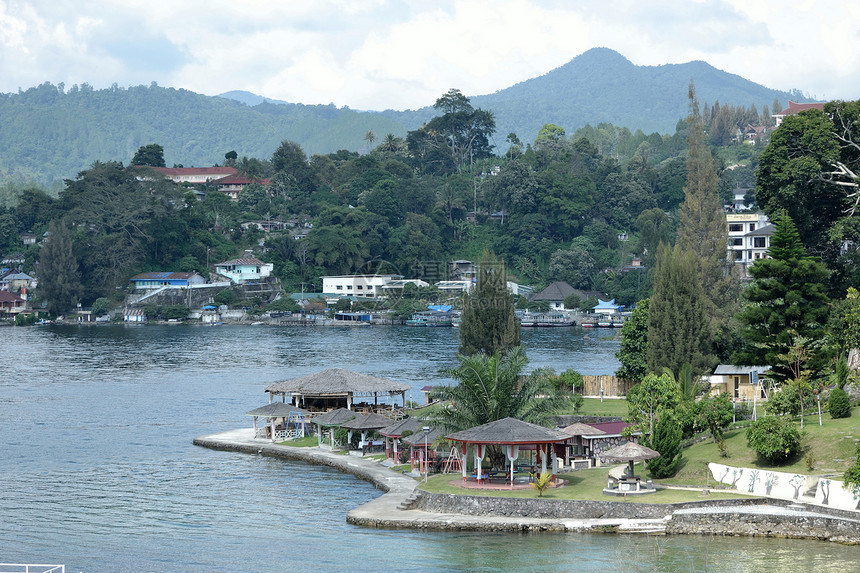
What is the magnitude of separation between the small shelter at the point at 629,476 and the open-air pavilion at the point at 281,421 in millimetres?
21499

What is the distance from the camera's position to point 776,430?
37.8 metres

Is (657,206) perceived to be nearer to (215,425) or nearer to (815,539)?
(215,425)

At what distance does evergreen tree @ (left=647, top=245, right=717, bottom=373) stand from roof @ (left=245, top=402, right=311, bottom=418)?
19.7 m

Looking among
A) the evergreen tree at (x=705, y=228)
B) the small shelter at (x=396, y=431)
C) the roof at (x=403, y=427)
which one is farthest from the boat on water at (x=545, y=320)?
the roof at (x=403, y=427)

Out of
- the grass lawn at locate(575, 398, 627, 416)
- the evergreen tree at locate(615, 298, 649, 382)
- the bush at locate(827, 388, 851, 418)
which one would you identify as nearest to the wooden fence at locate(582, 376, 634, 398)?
the evergreen tree at locate(615, 298, 649, 382)

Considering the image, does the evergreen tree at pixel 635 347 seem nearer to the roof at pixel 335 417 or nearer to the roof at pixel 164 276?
the roof at pixel 335 417

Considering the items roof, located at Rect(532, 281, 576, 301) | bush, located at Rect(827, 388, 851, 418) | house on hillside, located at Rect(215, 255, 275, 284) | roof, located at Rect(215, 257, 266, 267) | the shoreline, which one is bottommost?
the shoreline

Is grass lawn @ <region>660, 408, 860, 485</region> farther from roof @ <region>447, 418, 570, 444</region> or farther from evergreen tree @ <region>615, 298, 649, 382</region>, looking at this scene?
evergreen tree @ <region>615, 298, 649, 382</region>

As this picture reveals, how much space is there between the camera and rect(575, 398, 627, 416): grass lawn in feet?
181

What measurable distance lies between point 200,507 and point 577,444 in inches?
641

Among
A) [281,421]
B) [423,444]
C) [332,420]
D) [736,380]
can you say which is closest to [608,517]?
[423,444]

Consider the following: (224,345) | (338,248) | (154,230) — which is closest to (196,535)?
(224,345)

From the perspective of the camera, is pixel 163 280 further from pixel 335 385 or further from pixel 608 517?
pixel 608 517

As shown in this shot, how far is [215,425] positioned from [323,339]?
6671cm
